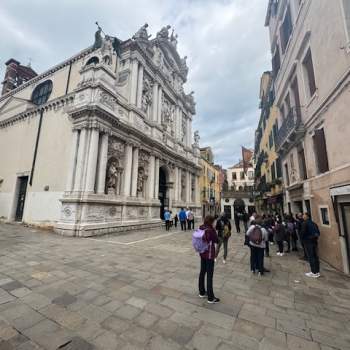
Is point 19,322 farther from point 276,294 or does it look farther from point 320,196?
point 320,196

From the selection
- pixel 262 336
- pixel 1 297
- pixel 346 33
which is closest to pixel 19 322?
pixel 1 297

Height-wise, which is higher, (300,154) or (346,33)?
(346,33)

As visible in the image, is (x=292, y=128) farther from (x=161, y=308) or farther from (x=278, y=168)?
(x=161, y=308)

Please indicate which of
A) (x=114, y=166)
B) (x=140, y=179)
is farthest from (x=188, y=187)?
(x=114, y=166)

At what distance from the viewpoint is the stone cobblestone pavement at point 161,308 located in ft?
7.81

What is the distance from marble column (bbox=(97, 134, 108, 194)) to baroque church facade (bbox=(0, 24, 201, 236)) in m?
0.06

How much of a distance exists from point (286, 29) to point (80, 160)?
1285 centimetres

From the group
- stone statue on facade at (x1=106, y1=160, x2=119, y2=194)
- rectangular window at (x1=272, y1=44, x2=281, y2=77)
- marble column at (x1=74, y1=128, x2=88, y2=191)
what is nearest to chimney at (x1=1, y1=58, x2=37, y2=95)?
marble column at (x1=74, y1=128, x2=88, y2=191)

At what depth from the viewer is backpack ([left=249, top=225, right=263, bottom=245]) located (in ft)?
15.7

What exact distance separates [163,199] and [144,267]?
14.9m

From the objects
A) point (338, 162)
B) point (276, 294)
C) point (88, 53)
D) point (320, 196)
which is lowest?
point (276, 294)

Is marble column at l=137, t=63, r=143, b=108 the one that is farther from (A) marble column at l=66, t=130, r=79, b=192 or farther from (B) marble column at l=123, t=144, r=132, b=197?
(A) marble column at l=66, t=130, r=79, b=192

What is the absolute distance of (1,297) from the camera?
10.8 ft

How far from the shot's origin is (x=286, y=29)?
9.74 metres
